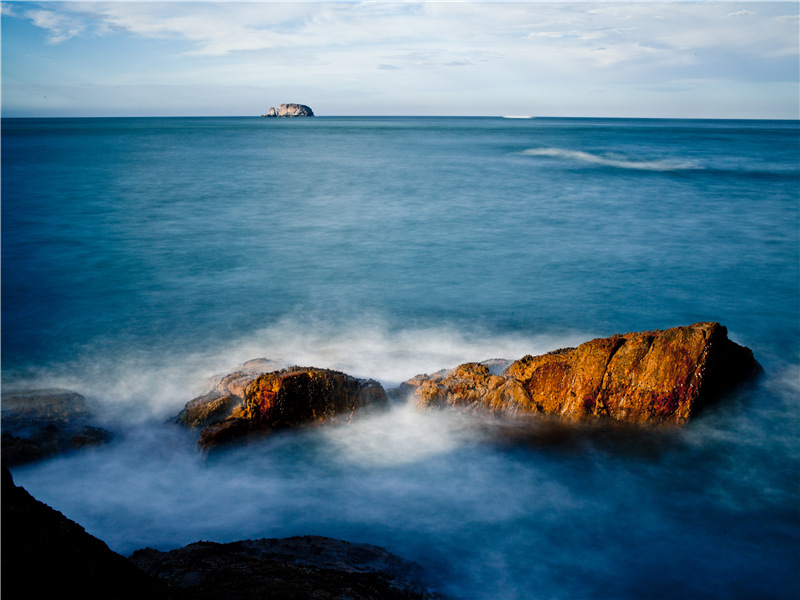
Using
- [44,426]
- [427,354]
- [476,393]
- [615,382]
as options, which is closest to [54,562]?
[44,426]

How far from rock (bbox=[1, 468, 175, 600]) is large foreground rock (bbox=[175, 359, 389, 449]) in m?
3.88

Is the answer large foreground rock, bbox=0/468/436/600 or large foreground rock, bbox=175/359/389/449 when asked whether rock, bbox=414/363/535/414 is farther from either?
large foreground rock, bbox=0/468/436/600

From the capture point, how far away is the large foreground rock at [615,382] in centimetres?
710

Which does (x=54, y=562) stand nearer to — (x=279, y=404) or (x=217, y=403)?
(x=279, y=404)

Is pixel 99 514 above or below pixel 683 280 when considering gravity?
below

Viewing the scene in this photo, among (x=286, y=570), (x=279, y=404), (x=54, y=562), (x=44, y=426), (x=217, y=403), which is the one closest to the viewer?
(x=54, y=562)

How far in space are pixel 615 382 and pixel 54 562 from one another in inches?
248

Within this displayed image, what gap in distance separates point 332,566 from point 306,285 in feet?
32.4

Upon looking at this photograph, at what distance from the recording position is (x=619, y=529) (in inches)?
234

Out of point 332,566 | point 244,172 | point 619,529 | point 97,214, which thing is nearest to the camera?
point 332,566

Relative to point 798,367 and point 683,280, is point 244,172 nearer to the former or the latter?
point 683,280

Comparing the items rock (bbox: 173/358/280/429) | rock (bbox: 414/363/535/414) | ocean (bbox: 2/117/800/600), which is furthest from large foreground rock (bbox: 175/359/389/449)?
rock (bbox: 414/363/535/414)

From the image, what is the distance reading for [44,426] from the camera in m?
7.25

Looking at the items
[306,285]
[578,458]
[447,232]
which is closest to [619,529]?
[578,458]
